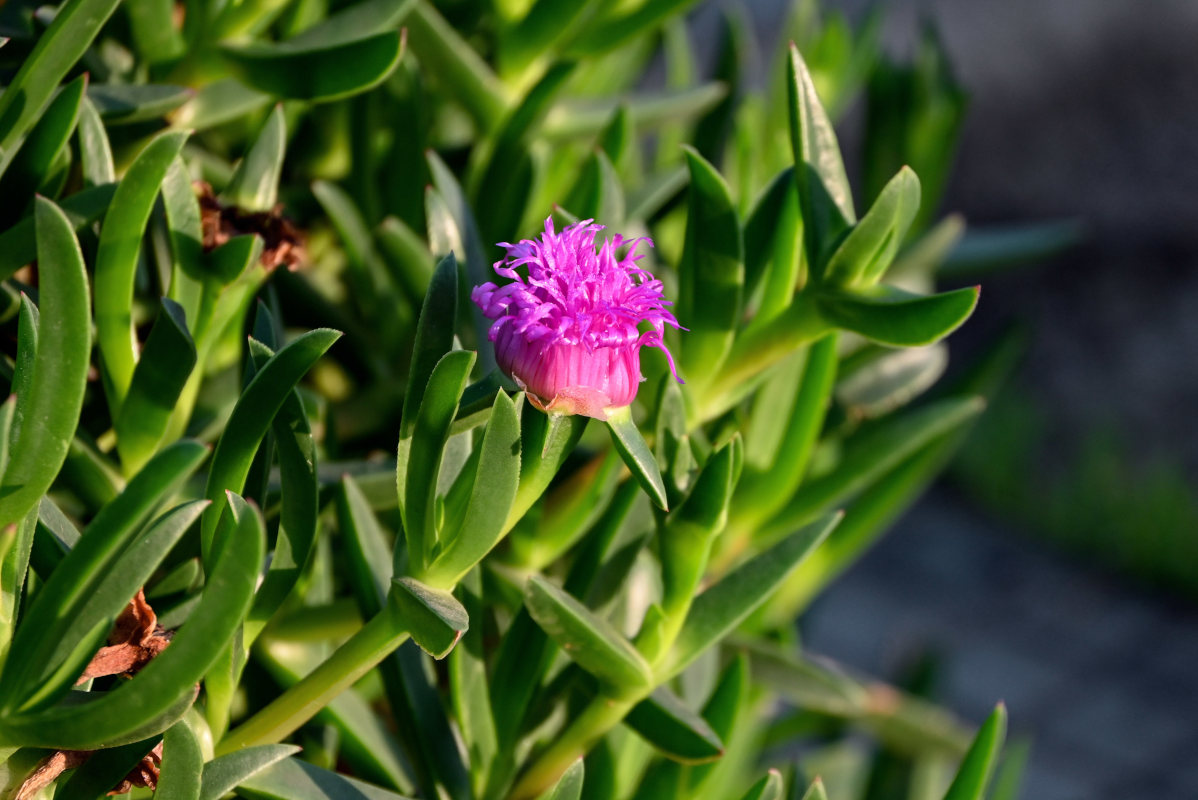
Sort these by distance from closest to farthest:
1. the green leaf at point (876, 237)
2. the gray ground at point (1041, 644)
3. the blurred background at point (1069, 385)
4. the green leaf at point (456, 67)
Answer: the green leaf at point (876, 237) < the green leaf at point (456, 67) < the gray ground at point (1041, 644) < the blurred background at point (1069, 385)

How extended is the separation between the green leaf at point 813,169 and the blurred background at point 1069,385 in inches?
82.7

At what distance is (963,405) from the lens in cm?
60

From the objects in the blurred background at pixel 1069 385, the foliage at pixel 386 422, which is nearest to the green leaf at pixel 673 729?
the foliage at pixel 386 422

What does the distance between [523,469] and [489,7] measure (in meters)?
0.29

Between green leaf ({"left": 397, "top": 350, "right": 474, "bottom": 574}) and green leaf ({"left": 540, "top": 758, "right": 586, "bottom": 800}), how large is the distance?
3.3 inches

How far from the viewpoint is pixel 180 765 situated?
0.31 metres

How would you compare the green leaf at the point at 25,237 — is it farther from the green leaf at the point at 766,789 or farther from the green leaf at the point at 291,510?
the green leaf at the point at 766,789

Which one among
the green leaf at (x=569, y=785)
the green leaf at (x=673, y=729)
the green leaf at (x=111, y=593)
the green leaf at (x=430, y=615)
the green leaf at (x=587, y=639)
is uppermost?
the green leaf at (x=111, y=593)

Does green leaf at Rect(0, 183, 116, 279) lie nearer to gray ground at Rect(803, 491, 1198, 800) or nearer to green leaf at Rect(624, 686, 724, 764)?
green leaf at Rect(624, 686, 724, 764)

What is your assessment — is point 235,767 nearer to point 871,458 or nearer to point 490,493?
point 490,493

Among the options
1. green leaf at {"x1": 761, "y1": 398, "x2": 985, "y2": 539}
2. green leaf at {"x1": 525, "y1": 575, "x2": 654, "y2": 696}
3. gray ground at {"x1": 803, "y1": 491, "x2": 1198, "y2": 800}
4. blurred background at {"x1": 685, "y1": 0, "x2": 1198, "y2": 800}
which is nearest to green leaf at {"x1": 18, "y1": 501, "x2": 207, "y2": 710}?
green leaf at {"x1": 525, "y1": 575, "x2": 654, "y2": 696}

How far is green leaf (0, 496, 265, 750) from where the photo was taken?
284 millimetres

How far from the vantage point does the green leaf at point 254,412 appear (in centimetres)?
32

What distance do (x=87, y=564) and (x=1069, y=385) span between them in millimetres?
3265
